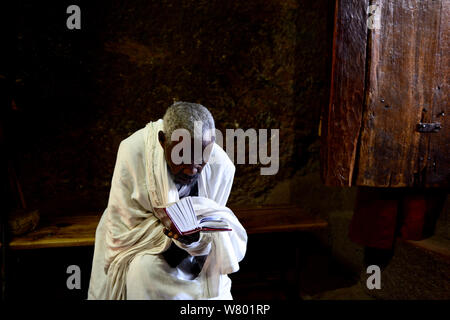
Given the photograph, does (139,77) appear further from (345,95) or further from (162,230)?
(345,95)

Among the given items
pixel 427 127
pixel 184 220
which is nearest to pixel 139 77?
pixel 184 220

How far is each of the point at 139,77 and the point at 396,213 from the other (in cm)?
228

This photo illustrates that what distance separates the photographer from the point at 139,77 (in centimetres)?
271

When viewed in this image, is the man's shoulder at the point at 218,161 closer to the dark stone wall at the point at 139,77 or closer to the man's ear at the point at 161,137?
the man's ear at the point at 161,137

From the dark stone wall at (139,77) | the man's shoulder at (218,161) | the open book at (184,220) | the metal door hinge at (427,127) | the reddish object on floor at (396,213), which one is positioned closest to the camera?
the open book at (184,220)

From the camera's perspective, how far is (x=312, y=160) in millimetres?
3189

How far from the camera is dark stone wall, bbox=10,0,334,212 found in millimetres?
2557

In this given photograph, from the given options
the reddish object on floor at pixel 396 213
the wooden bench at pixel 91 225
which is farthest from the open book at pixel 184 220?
the reddish object on floor at pixel 396 213

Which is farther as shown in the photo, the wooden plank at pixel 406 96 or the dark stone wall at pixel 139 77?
the dark stone wall at pixel 139 77

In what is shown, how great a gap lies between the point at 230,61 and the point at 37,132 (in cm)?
175

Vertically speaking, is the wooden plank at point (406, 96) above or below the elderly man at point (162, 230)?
above

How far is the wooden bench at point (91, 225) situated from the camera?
207 centimetres

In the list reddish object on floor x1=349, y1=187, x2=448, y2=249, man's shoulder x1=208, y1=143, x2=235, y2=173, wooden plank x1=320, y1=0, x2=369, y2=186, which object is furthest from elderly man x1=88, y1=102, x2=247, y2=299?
reddish object on floor x1=349, y1=187, x2=448, y2=249

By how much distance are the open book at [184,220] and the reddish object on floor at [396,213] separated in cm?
125
